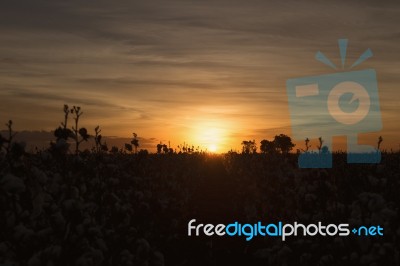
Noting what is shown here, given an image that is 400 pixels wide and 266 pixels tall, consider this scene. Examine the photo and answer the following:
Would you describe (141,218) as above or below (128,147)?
below

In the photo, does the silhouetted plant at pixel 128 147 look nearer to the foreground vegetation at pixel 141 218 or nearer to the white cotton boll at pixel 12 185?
the foreground vegetation at pixel 141 218

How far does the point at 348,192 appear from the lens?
48.8 ft

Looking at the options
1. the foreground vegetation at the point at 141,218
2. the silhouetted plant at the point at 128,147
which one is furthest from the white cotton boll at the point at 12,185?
the silhouetted plant at the point at 128,147

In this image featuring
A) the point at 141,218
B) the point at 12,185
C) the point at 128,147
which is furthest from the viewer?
the point at 128,147

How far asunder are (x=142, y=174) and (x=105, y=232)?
12.3 metres

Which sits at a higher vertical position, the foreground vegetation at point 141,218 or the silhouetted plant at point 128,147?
the silhouetted plant at point 128,147

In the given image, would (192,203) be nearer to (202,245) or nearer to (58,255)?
(202,245)

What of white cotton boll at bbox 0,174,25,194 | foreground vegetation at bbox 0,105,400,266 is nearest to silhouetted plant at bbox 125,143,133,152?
foreground vegetation at bbox 0,105,400,266

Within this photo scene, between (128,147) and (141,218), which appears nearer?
(141,218)

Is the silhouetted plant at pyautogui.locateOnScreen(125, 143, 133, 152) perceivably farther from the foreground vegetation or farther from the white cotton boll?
the white cotton boll

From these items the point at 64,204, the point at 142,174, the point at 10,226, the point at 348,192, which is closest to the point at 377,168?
the point at 348,192

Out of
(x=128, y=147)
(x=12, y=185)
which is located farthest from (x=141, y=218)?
(x=128, y=147)

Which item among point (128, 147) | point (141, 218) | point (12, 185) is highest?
point (128, 147)

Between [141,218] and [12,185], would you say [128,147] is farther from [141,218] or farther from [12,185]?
[12,185]
